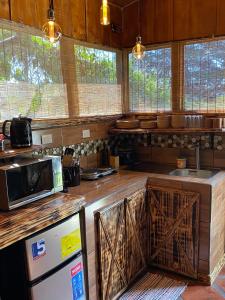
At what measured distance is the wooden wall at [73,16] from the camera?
2253 millimetres

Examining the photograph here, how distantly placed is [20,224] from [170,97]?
219 cm

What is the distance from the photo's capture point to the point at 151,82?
130 inches

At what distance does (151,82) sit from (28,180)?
1992 millimetres

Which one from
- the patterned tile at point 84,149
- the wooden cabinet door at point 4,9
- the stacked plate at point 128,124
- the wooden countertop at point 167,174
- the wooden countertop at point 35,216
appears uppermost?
the wooden cabinet door at point 4,9

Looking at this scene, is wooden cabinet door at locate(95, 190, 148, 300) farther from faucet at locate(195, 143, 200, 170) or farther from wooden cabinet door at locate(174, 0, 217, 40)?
wooden cabinet door at locate(174, 0, 217, 40)

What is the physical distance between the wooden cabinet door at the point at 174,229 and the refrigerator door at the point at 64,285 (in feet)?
3.19

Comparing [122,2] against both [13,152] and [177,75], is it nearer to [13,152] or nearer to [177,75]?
[177,75]

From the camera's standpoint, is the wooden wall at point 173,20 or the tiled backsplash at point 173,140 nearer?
the wooden wall at point 173,20

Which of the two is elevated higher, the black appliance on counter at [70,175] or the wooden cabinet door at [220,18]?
the wooden cabinet door at [220,18]

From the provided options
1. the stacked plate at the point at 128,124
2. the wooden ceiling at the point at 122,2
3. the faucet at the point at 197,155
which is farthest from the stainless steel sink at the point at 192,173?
the wooden ceiling at the point at 122,2

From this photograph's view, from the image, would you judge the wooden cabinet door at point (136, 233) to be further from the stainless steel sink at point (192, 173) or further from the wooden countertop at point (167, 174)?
the stainless steel sink at point (192, 173)

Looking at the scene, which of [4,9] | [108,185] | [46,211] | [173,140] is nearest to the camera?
[46,211]

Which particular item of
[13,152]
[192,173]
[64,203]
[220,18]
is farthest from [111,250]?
[220,18]

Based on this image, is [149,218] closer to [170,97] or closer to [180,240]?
[180,240]
